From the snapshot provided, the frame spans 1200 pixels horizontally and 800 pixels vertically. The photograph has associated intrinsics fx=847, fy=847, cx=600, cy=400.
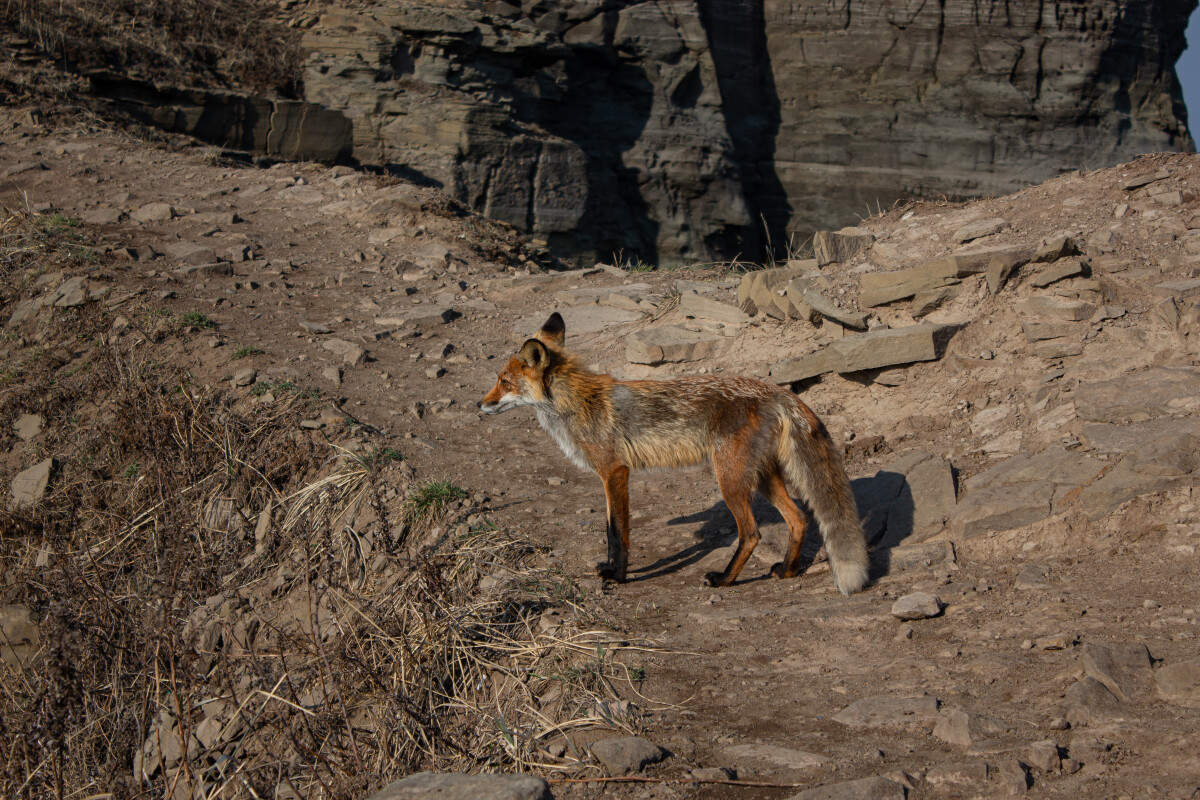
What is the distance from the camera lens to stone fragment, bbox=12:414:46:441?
7.73 meters

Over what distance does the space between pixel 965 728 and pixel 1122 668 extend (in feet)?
2.54

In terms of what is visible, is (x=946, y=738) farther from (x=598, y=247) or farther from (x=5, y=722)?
(x=598, y=247)

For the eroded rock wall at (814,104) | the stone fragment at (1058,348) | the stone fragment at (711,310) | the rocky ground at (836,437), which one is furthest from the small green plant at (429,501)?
the eroded rock wall at (814,104)

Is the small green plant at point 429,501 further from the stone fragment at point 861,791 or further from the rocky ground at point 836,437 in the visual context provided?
the stone fragment at point 861,791

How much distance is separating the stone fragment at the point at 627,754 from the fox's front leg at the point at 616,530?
1783 mm

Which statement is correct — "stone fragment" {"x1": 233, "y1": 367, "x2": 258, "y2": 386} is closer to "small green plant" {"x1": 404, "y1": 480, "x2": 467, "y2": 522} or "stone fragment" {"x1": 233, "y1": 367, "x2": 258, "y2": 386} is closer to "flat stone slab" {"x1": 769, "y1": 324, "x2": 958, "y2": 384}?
"small green plant" {"x1": 404, "y1": 480, "x2": 467, "y2": 522}

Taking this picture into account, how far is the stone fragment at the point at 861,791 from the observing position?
111 inches

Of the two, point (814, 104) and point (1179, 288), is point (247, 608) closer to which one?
point (1179, 288)

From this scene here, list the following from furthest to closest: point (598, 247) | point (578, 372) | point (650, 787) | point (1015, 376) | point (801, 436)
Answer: point (598, 247)
point (1015, 376)
point (578, 372)
point (801, 436)
point (650, 787)

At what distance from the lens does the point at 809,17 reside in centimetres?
2848

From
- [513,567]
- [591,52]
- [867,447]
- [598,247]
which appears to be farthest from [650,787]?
[591,52]

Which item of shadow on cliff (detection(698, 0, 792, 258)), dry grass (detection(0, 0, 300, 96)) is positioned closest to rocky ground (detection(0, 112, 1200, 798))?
dry grass (detection(0, 0, 300, 96))

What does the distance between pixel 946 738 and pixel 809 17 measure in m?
29.6

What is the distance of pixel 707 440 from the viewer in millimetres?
5105
